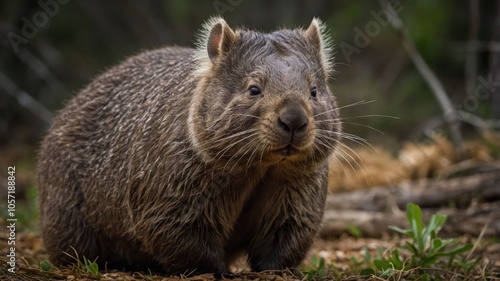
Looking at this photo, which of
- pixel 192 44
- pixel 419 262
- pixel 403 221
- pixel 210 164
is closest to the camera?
pixel 210 164

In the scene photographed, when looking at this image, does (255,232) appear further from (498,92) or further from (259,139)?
(498,92)

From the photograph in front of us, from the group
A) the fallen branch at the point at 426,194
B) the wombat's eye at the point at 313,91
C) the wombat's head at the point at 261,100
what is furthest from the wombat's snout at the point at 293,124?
the fallen branch at the point at 426,194

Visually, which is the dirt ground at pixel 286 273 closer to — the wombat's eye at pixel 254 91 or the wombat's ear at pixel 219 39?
the wombat's eye at pixel 254 91

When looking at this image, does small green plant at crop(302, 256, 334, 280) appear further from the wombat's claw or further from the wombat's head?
the wombat's head

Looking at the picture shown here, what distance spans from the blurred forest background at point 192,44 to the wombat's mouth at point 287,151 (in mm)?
8015

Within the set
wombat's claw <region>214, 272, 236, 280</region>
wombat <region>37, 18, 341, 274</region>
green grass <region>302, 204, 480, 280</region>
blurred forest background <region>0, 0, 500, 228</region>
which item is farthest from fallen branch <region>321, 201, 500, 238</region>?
blurred forest background <region>0, 0, 500, 228</region>

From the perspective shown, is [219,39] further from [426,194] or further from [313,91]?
[426,194]

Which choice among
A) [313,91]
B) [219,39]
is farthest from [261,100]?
[219,39]

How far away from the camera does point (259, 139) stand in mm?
5023

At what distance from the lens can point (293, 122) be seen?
A: 4.89m

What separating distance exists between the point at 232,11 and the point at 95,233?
8.76 meters

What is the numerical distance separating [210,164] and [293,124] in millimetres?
846

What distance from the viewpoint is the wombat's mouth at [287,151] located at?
5.03 meters

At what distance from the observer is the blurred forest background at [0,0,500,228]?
43.3ft
